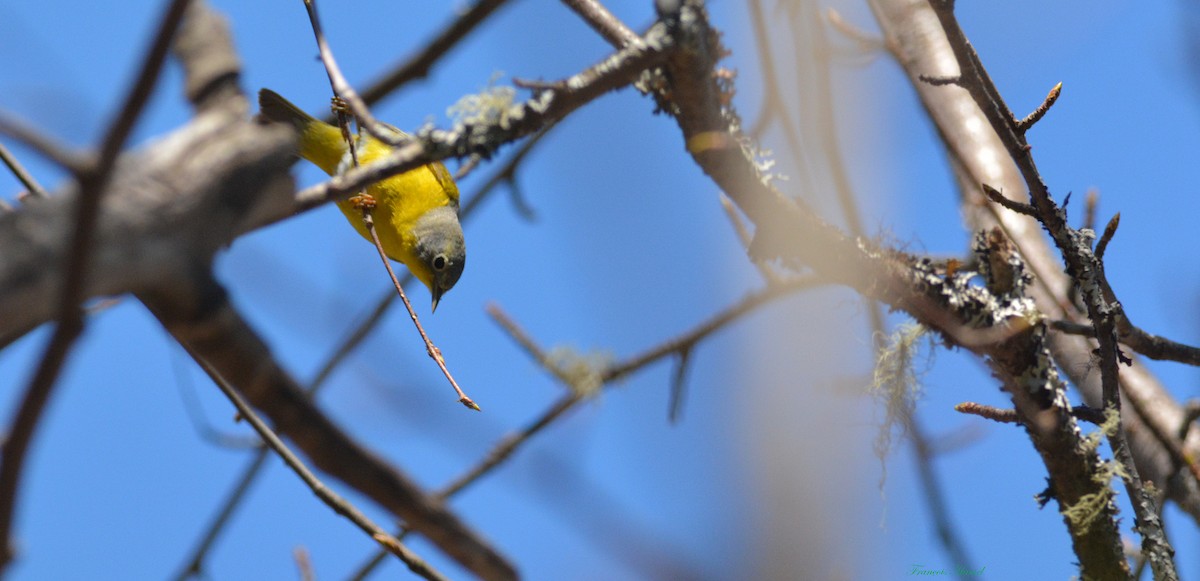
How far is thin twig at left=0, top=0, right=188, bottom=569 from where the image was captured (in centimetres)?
80

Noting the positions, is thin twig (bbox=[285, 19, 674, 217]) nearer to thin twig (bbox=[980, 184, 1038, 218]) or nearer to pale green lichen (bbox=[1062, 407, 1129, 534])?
thin twig (bbox=[980, 184, 1038, 218])

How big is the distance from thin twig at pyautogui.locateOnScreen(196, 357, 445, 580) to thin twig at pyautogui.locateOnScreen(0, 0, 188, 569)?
48 centimetres

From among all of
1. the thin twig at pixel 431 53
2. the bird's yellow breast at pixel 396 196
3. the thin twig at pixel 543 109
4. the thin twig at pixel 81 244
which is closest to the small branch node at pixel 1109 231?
the thin twig at pixel 543 109

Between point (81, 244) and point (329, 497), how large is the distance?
1.22 metres

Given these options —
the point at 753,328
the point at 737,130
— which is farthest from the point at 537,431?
the point at 753,328

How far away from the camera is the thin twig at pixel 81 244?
31.6 inches

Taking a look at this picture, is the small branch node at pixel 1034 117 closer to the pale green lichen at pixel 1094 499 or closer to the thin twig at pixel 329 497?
the pale green lichen at pixel 1094 499

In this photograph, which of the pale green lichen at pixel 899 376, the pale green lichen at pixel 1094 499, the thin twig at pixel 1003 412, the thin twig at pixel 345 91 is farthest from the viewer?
the pale green lichen at pixel 899 376

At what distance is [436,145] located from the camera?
162cm

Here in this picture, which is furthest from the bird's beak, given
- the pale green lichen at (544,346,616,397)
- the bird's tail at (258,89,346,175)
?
the pale green lichen at (544,346,616,397)

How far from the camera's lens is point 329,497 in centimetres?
194

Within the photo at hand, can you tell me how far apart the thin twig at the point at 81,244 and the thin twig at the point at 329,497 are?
0.48 metres

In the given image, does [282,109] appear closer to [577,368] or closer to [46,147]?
[577,368]

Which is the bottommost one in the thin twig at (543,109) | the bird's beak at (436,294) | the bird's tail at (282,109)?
the thin twig at (543,109)
